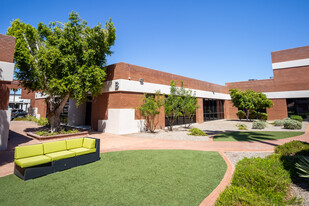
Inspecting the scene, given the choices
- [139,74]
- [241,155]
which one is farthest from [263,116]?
[241,155]

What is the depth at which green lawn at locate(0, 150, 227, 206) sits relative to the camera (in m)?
3.67

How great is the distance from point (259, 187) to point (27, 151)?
730 cm

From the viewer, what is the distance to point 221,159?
6.68 m

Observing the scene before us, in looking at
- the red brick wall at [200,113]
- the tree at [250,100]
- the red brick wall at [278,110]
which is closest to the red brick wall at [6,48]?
the red brick wall at [200,113]

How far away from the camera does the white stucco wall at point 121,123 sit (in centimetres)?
→ 1399

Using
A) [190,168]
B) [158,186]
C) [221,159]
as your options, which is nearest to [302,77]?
[221,159]

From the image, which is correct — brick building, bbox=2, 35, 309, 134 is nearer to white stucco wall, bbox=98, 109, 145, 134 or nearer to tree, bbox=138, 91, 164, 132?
white stucco wall, bbox=98, 109, 145, 134

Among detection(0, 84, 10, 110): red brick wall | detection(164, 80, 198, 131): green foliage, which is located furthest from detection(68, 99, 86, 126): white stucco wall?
detection(164, 80, 198, 131): green foliage

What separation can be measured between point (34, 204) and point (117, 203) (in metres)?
1.96

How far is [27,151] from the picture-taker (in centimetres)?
526

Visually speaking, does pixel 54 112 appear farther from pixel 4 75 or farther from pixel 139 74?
pixel 139 74

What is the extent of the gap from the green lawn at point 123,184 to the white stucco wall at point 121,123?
298 inches

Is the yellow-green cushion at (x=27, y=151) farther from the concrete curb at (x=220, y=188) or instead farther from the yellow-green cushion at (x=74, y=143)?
the concrete curb at (x=220, y=188)

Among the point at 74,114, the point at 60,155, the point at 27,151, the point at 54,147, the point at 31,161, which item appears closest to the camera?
the point at 31,161
